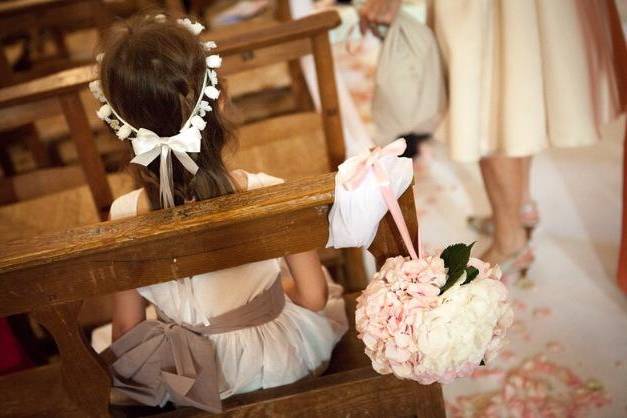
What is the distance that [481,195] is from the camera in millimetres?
2762

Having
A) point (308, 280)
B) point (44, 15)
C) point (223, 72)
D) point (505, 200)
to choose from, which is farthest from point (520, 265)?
point (44, 15)

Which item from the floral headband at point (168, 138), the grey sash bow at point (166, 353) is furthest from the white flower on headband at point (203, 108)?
the grey sash bow at point (166, 353)

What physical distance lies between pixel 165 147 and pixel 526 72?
3.74 ft

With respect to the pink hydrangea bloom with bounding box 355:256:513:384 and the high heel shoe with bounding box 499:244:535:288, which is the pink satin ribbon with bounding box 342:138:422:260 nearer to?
the pink hydrangea bloom with bounding box 355:256:513:384

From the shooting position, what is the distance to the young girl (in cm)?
121

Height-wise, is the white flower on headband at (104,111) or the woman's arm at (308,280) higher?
the white flower on headband at (104,111)

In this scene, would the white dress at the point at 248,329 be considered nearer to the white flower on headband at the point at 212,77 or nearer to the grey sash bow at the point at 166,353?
the grey sash bow at the point at 166,353

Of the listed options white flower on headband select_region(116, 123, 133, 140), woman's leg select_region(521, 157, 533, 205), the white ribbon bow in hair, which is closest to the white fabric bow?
the white ribbon bow in hair

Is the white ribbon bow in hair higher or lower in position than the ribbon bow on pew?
higher

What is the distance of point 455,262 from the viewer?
110cm

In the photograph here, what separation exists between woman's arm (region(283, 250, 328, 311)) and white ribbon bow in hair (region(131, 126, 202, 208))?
11.9 inches

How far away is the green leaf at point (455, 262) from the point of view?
108 centimetres

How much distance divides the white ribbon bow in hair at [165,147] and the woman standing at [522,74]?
39.9 inches

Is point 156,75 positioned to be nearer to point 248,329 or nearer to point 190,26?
point 190,26
